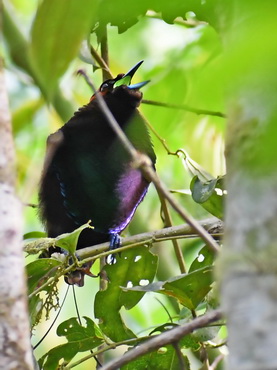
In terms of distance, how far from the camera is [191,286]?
1.85 meters

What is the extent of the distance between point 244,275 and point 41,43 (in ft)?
1.65

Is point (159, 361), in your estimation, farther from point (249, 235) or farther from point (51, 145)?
point (249, 235)

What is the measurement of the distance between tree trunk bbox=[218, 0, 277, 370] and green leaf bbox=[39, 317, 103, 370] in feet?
4.42

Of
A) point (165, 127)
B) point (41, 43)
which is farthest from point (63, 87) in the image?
point (165, 127)

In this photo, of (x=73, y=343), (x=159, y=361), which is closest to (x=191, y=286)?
(x=159, y=361)

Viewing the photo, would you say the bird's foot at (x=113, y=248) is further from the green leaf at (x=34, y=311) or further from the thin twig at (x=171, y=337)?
the thin twig at (x=171, y=337)

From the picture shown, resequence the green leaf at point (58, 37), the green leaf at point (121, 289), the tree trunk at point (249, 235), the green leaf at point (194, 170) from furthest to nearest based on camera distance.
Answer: the green leaf at point (194, 170)
the green leaf at point (121, 289)
the green leaf at point (58, 37)
the tree trunk at point (249, 235)

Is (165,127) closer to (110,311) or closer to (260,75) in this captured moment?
(260,75)

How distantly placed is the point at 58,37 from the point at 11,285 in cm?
33

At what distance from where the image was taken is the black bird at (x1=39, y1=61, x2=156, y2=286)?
112 inches

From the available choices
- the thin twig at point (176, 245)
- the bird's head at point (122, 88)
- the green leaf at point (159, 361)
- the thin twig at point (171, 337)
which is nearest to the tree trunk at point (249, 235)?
the thin twig at point (171, 337)

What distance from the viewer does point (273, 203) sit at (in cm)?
74

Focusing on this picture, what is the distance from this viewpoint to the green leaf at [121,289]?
2.08 meters

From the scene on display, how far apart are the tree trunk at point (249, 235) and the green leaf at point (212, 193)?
1.26 metres
